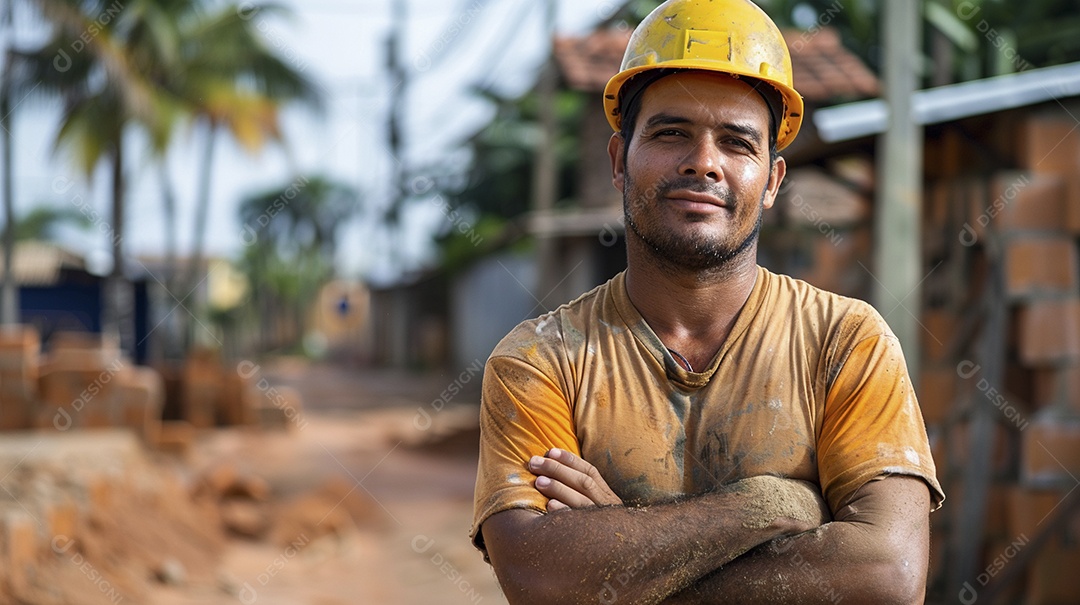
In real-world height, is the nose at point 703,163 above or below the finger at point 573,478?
above

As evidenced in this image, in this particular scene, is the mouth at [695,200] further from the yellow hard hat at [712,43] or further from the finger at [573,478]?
the finger at [573,478]

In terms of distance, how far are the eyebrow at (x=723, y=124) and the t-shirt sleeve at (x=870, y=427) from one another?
531mm

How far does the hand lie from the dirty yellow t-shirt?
0.02 meters

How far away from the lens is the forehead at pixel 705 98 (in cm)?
227

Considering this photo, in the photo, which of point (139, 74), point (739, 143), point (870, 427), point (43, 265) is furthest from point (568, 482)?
point (43, 265)

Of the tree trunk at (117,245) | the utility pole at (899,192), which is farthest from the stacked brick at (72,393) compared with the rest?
the utility pole at (899,192)

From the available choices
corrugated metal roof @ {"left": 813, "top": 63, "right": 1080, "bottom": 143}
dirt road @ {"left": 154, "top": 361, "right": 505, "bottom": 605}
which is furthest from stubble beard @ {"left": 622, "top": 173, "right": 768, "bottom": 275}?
dirt road @ {"left": 154, "top": 361, "right": 505, "bottom": 605}

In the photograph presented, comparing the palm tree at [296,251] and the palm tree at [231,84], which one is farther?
the palm tree at [296,251]

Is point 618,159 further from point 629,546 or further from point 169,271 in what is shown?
point 169,271

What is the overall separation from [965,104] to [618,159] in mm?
4237

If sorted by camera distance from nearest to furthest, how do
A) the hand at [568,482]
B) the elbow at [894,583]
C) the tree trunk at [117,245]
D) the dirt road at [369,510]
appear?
1. the elbow at [894,583]
2. the hand at [568,482]
3. the dirt road at [369,510]
4. the tree trunk at [117,245]

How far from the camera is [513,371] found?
225cm

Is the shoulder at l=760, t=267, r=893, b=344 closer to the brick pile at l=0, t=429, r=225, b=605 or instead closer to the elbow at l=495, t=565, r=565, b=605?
the elbow at l=495, t=565, r=565, b=605

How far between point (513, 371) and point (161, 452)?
984 centimetres
